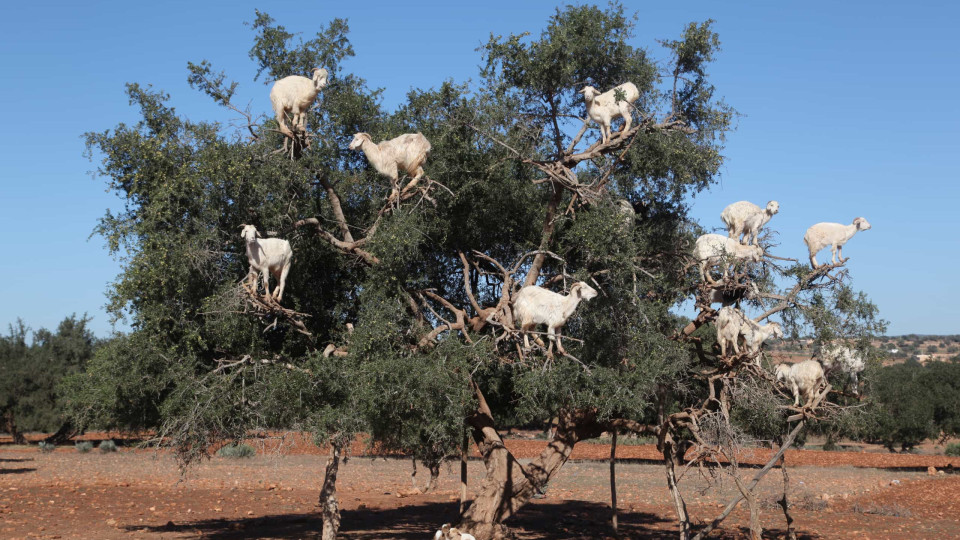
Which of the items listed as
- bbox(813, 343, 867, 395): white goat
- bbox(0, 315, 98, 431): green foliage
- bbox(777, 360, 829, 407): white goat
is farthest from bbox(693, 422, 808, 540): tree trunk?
bbox(0, 315, 98, 431): green foliage

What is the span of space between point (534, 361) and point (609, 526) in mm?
8427

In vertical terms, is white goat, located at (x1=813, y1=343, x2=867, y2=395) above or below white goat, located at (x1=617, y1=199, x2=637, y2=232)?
below

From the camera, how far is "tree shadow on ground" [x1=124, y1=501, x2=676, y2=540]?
55.1 feet

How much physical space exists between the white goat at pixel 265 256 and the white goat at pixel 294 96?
1.76 m

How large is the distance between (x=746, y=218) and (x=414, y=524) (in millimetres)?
10814

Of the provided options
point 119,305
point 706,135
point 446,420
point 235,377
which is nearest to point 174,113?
point 119,305

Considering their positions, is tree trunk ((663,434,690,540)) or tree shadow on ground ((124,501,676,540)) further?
tree shadow on ground ((124,501,676,540))

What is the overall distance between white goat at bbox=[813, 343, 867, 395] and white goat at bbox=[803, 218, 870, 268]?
4.89ft

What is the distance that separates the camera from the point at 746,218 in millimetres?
12328

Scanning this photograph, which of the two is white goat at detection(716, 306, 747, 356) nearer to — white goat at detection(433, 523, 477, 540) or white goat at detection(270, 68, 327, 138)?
white goat at detection(433, 523, 477, 540)

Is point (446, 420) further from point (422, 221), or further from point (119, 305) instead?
point (119, 305)

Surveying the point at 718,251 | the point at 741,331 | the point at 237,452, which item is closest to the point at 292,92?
the point at 718,251

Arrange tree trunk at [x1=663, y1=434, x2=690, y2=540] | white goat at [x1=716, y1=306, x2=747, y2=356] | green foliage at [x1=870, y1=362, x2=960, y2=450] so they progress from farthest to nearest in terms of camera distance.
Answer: green foliage at [x1=870, y1=362, x2=960, y2=450], tree trunk at [x1=663, y1=434, x2=690, y2=540], white goat at [x1=716, y1=306, x2=747, y2=356]

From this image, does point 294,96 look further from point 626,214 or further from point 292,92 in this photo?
point 626,214
